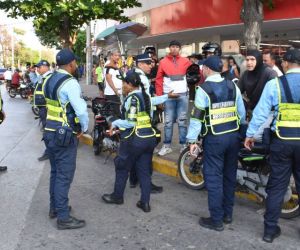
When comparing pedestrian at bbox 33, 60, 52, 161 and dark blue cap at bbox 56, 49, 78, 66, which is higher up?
dark blue cap at bbox 56, 49, 78, 66

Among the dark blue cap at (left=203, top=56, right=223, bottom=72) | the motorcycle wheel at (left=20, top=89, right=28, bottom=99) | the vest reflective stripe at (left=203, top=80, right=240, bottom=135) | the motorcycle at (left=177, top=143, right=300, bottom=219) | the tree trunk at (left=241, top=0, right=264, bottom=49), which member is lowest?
the motorcycle wheel at (left=20, top=89, right=28, bottom=99)

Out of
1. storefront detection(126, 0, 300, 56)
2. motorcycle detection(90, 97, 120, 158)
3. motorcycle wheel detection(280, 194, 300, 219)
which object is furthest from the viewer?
storefront detection(126, 0, 300, 56)

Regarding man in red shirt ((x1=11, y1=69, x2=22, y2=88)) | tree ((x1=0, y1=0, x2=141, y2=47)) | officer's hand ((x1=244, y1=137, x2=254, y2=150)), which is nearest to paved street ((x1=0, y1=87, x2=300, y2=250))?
officer's hand ((x1=244, y1=137, x2=254, y2=150))

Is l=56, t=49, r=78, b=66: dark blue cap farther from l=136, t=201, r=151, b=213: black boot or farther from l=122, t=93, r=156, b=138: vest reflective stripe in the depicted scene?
l=136, t=201, r=151, b=213: black boot

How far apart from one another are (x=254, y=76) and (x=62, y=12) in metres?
6.86

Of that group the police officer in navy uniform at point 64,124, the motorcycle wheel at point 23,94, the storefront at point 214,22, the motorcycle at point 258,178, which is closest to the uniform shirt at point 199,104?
the motorcycle at point 258,178

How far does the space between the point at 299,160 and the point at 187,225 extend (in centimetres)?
139

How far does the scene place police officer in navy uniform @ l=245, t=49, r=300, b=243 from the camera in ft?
12.8

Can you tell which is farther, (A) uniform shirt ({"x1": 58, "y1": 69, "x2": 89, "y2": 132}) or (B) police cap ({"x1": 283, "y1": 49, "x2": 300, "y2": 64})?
(A) uniform shirt ({"x1": 58, "y1": 69, "x2": 89, "y2": 132})

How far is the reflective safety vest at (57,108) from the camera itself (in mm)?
4379

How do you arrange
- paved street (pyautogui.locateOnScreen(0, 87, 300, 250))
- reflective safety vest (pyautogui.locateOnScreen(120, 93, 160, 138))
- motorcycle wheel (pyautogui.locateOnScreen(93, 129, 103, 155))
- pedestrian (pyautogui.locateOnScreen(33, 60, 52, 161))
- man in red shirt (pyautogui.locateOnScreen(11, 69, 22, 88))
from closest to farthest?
paved street (pyautogui.locateOnScreen(0, 87, 300, 250)) < reflective safety vest (pyautogui.locateOnScreen(120, 93, 160, 138)) < pedestrian (pyautogui.locateOnScreen(33, 60, 52, 161)) < motorcycle wheel (pyautogui.locateOnScreen(93, 129, 103, 155)) < man in red shirt (pyautogui.locateOnScreen(11, 69, 22, 88))

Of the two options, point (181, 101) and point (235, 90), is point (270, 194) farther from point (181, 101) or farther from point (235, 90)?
point (181, 101)

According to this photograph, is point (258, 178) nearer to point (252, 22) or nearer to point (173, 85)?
point (173, 85)

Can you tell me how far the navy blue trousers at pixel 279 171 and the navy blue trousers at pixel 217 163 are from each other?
0.46 metres
